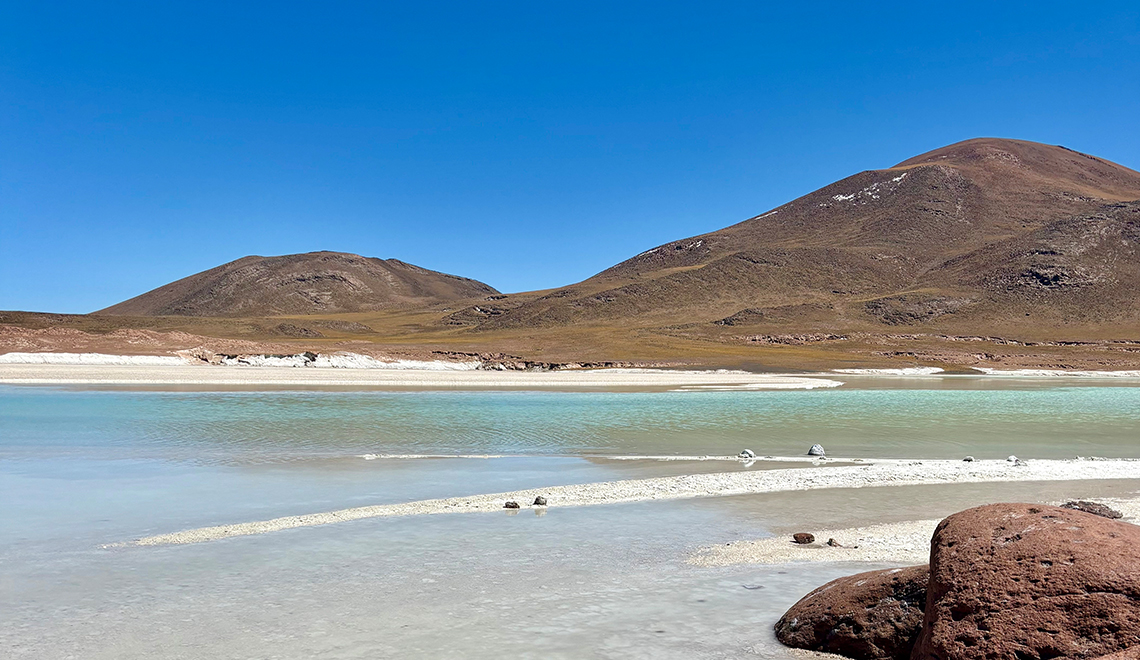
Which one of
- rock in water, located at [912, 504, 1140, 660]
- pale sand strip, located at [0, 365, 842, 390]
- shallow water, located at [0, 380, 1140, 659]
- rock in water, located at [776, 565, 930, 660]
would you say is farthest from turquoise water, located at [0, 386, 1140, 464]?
rock in water, located at [912, 504, 1140, 660]

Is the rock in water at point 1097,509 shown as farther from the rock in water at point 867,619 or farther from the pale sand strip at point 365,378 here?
the pale sand strip at point 365,378

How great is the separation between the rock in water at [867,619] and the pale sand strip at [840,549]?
225cm

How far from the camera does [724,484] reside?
13.3m

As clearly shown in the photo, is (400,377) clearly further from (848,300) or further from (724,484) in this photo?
(848,300)

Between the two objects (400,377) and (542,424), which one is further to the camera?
(400,377)

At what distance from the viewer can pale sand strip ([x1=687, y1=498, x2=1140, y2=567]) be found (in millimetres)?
8352

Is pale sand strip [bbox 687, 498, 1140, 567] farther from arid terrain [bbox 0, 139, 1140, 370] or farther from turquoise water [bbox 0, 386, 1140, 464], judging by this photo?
arid terrain [bbox 0, 139, 1140, 370]

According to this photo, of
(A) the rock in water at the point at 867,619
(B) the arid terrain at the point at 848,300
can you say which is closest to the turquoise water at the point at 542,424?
(A) the rock in water at the point at 867,619

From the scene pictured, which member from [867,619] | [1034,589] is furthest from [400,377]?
[1034,589]

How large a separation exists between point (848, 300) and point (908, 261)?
1147 inches

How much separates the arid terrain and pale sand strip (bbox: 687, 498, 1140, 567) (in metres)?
49.2

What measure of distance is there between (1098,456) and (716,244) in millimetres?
153688

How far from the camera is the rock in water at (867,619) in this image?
5.62 metres

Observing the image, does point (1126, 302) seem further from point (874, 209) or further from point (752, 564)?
point (752, 564)
